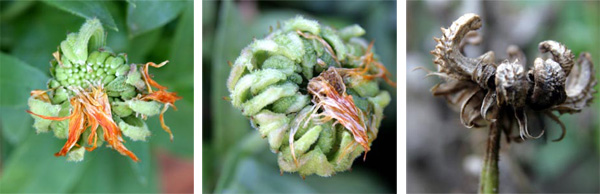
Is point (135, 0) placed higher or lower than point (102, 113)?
higher

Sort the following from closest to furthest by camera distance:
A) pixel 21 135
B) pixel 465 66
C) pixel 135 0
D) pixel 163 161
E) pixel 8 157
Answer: pixel 465 66 < pixel 135 0 < pixel 21 135 < pixel 8 157 < pixel 163 161

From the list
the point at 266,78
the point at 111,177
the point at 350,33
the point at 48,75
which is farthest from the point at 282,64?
the point at 111,177

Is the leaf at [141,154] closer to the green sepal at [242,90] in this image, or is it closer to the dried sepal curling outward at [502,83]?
the green sepal at [242,90]

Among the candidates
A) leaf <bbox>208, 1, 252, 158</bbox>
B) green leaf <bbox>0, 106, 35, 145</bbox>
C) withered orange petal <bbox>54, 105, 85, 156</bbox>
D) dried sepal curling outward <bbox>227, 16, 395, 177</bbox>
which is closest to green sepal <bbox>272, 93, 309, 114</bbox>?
dried sepal curling outward <bbox>227, 16, 395, 177</bbox>

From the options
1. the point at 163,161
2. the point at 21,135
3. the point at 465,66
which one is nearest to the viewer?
the point at 465,66

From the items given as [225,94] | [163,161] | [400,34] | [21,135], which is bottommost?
[163,161]

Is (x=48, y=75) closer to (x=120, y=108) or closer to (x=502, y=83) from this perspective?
(x=120, y=108)

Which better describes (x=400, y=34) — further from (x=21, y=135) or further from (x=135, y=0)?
(x=21, y=135)

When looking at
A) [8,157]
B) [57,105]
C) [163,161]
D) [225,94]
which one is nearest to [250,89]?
[57,105]

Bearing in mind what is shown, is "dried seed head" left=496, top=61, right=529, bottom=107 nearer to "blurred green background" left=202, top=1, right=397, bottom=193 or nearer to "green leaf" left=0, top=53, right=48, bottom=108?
"blurred green background" left=202, top=1, right=397, bottom=193
